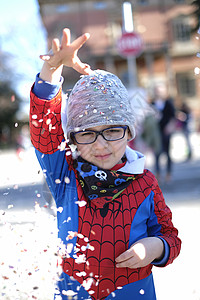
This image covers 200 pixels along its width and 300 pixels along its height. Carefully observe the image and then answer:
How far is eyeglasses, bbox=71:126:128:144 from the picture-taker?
137 centimetres

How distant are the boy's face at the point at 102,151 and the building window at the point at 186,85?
96.2ft

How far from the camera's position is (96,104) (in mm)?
1345

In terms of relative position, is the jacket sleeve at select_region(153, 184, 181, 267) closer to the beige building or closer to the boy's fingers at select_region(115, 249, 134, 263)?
the boy's fingers at select_region(115, 249, 134, 263)

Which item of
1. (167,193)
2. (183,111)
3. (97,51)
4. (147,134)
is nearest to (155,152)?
(147,134)

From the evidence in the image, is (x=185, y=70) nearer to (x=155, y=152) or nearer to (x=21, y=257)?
(x=155, y=152)

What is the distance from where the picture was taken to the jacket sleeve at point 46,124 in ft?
4.43

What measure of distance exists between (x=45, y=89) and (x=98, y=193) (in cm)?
38

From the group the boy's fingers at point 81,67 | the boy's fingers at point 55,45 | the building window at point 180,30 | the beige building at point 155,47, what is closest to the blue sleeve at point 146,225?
the boy's fingers at point 81,67

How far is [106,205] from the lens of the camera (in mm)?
1350

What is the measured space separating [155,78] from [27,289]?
97.2 ft

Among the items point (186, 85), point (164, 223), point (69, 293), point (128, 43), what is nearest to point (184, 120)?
point (128, 43)

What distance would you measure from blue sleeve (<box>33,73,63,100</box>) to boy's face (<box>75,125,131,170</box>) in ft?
0.57

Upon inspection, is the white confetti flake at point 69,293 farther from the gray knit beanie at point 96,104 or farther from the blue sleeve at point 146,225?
the gray knit beanie at point 96,104

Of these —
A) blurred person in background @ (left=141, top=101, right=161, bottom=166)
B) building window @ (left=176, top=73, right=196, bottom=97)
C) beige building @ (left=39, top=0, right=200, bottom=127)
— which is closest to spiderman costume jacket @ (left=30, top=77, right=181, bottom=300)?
blurred person in background @ (left=141, top=101, right=161, bottom=166)
